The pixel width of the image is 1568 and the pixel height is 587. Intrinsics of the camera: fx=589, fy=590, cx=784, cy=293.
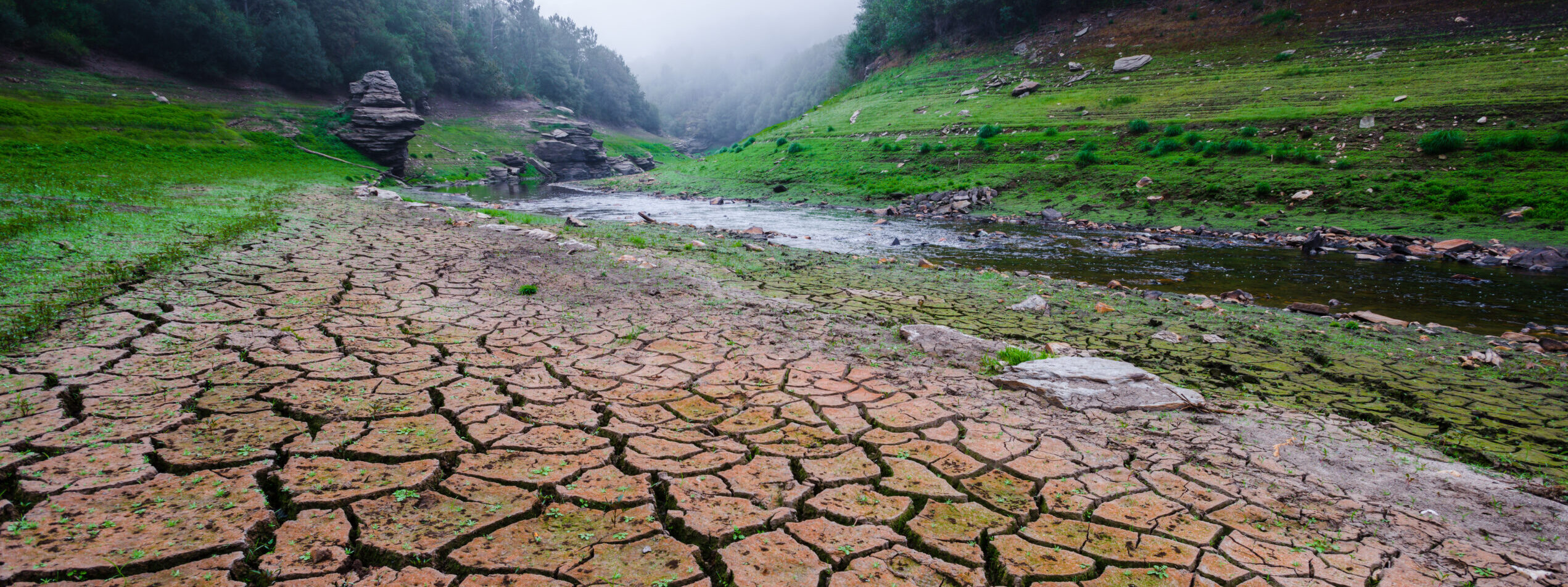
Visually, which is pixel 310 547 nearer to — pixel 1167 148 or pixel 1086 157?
pixel 1086 157

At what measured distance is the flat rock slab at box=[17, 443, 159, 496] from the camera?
2271mm

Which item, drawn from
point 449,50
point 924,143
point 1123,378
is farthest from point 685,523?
point 449,50

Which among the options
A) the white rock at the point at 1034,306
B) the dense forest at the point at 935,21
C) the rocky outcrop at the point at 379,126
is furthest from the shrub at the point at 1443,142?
the rocky outcrop at the point at 379,126

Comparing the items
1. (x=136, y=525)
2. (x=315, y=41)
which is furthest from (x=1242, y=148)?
(x=315, y=41)

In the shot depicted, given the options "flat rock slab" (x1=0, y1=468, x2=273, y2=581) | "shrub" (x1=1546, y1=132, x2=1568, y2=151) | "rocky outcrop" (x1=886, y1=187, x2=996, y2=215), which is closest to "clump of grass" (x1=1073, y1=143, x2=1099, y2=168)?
"rocky outcrop" (x1=886, y1=187, x2=996, y2=215)

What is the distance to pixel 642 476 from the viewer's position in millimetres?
2752

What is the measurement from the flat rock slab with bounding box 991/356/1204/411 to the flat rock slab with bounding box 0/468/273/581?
4101 millimetres

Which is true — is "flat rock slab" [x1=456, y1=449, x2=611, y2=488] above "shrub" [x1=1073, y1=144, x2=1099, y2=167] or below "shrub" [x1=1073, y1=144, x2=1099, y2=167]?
below

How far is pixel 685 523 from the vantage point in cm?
242

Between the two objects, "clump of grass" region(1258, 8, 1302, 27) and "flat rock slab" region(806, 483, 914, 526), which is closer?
"flat rock slab" region(806, 483, 914, 526)

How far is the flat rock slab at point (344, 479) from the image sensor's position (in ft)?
7.82

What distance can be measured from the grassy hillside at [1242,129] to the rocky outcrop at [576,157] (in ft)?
53.2

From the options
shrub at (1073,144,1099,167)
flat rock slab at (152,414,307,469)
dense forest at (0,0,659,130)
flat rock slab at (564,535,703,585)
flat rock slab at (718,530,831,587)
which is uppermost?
dense forest at (0,0,659,130)

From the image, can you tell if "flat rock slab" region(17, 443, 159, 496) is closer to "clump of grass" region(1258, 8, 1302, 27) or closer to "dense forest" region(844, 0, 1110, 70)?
"clump of grass" region(1258, 8, 1302, 27)
